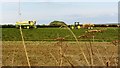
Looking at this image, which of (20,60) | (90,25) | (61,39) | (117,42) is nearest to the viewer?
(90,25)

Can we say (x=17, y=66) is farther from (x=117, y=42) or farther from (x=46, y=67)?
(x=117, y=42)

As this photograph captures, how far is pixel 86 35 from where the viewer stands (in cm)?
131

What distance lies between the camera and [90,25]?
1163 mm

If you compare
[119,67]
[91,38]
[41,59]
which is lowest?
[41,59]

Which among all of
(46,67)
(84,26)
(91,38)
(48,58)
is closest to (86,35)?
(91,38)

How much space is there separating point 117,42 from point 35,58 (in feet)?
21.1

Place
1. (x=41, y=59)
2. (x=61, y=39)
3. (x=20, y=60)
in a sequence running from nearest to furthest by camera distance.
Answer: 1. (x=61, y=39)
2. (x=20, y=60)
3. (x=41, y=59)

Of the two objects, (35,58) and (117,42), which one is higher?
(117,42)

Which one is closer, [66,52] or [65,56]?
[65,56]

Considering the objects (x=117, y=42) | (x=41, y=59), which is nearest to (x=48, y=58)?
(x=41, y=59)

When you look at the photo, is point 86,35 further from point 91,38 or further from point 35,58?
point 35,58

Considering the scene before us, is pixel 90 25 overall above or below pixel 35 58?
above

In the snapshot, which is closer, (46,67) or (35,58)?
(46,67)

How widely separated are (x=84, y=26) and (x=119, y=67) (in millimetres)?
283
